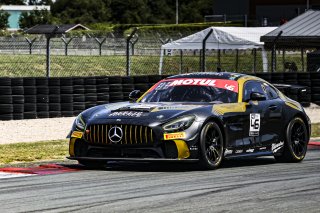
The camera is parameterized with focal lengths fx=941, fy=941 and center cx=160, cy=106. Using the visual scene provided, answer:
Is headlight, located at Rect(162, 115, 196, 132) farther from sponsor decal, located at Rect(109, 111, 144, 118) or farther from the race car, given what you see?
sponsor decal, located at Rect(109, 111, 144, 118)

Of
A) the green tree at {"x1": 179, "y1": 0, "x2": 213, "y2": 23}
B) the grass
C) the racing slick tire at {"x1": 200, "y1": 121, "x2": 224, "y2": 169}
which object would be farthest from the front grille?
the green tree at {"x1": 179, "y1": 0, "x2": 213, "y2": 23}

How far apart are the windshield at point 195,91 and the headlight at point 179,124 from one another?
3.28ft

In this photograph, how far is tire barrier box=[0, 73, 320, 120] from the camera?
20.8 metres

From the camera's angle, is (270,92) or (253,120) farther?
(270,92)

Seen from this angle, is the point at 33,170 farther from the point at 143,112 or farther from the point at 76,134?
the point at 143,112

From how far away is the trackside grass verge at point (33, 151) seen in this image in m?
14.4

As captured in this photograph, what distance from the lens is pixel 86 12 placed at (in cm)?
11919

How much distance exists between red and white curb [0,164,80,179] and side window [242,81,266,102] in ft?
8.85

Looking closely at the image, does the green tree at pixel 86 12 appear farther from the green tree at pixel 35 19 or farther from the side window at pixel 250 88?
the side window at pixel 250 88

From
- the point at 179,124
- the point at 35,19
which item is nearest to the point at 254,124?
the point at 179,124

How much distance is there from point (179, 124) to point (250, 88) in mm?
2009

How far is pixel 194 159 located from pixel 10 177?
233 cm

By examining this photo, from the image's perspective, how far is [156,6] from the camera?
423ft

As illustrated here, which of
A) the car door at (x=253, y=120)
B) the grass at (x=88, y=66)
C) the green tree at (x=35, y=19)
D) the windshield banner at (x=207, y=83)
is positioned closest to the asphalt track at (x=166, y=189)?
the car door at (x=253, y=120)
